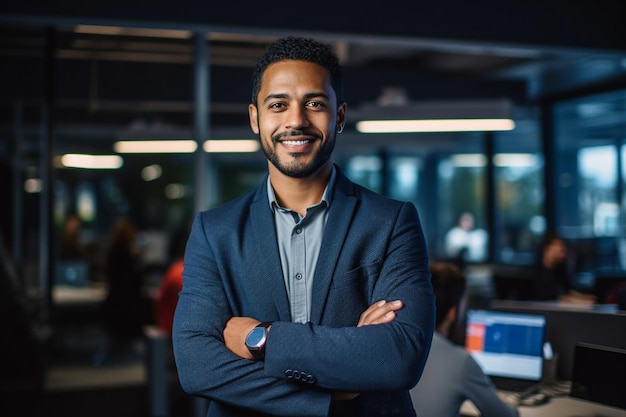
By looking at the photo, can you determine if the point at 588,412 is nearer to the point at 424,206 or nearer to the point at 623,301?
the point at 623,301

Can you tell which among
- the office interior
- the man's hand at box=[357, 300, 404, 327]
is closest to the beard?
the man's hand at box=[357, 300, 404, 327]

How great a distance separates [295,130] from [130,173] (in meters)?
9.85

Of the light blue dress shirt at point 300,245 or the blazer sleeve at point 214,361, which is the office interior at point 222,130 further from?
the blazer sleeve at point 214,361

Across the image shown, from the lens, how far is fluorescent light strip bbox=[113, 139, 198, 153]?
8.54 m

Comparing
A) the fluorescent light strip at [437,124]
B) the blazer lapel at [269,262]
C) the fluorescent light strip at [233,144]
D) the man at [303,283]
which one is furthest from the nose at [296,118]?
the fluorescent light strip at [233,144]

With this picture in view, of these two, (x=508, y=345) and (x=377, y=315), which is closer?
(x=377, y=315)

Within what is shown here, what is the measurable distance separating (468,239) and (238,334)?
11003mm

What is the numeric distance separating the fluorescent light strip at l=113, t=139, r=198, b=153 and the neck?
21.4 feet

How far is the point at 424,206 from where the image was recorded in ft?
50.3

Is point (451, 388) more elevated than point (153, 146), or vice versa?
point (153, 146)

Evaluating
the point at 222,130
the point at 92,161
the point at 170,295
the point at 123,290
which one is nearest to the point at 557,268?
the point at 170,295

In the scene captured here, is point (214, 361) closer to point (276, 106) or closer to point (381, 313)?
point (381, 313)

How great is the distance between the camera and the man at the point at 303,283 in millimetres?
1635

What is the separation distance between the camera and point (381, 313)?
1.70 metres
